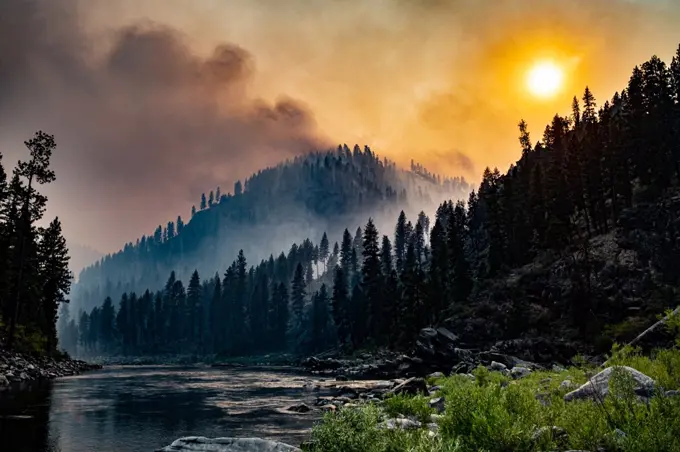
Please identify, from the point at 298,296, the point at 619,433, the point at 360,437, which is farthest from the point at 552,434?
the point at 298,296

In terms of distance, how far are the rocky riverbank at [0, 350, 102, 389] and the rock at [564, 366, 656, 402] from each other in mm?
46179

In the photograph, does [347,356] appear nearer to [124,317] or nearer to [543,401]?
[543,401]

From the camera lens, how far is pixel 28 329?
68.1 meters

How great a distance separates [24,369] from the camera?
50.6 metres

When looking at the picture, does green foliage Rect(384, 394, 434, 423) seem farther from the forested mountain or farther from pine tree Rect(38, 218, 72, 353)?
pine tree Rect(38, 218, 72, 353)

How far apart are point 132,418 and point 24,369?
2944 centimetres

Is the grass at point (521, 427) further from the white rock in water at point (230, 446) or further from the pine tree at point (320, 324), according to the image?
the pine tree at point (320, 324)

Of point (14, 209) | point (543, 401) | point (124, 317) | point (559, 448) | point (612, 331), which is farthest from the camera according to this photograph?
point (124, 317)

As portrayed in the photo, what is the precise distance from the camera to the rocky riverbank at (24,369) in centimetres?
4547

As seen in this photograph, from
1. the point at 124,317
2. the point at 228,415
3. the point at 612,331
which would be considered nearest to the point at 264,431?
the point at 228,415

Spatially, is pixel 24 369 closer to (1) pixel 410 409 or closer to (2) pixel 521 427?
(1) pixel 410 409

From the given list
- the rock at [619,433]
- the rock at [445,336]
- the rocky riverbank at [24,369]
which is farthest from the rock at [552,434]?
the rock at [445,336]

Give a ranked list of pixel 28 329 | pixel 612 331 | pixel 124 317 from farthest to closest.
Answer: pixel 124 317 < pixel 28 329 < pixel 612 331

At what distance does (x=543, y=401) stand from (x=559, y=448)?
7776 millimetres
